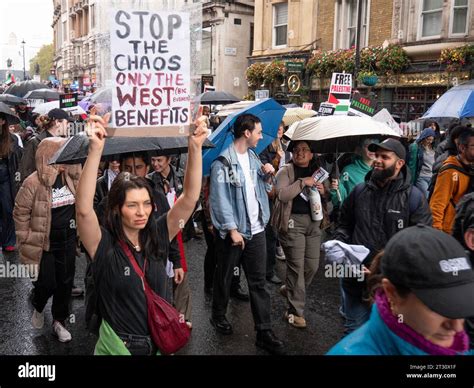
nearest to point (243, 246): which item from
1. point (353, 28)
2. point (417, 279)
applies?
point (417, 279)

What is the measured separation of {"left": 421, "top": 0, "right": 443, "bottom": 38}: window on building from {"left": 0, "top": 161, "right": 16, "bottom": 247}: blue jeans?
547 inches

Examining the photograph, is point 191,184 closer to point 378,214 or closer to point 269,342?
point 378,214

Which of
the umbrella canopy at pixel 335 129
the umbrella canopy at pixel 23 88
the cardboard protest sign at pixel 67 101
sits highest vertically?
the umbrella canopy at pixel 23 88

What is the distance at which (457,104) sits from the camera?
7465 mm

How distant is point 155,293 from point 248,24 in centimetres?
2624

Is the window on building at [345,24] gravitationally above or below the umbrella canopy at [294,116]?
above

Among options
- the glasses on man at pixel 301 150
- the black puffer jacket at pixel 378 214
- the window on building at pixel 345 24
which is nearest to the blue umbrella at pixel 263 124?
the glasses on man at pixel 301 150

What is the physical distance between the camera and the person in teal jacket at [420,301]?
5.31ft

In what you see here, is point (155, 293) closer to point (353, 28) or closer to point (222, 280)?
point (222, 280)

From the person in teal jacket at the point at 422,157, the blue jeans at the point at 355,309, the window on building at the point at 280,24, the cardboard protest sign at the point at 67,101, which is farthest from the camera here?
the window on building at the point at 280,24

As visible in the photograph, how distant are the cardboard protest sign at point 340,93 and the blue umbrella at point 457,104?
4.16ft

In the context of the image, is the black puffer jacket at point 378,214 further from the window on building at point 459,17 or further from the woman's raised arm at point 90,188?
the window on building at point 459,17

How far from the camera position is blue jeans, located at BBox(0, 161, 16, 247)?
7.45m

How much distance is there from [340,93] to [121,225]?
5.71 meters
